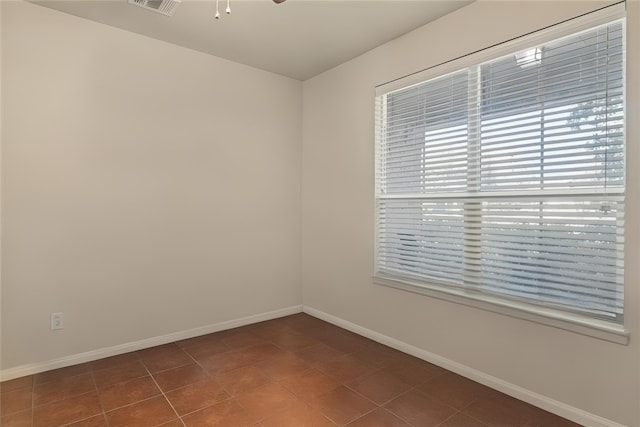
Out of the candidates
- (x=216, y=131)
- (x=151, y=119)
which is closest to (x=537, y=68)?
(x=216, y=131)

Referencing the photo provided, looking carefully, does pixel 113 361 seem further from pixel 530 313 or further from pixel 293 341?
pixel 530 313

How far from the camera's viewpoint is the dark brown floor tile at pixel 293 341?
3230 mm

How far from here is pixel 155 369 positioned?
Answer: 2.74 m

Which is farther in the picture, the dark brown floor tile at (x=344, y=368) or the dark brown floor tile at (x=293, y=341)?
the dark brown floor tile at (x=293, y=341)

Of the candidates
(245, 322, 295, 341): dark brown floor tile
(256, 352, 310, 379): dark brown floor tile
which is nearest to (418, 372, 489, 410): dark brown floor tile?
(256, 352, 310, 379): dark brown floor tile

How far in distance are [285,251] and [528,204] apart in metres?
2.58

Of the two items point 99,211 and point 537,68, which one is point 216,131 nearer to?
point 99,211

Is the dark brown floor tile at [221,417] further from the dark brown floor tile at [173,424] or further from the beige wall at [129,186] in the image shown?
the beige wall at [129,186]

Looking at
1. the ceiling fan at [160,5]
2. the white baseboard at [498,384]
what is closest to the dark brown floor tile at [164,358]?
the white baseboard at [498,384]

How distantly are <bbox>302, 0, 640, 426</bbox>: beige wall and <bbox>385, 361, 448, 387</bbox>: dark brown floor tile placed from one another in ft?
0.45

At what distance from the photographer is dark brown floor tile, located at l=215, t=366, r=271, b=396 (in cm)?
247

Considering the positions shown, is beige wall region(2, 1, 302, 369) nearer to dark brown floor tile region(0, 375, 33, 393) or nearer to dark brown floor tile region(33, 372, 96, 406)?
dark brown floor tile region(0, 375, 33, 393)

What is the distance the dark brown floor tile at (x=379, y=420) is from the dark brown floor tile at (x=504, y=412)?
0.46m

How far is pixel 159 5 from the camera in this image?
259 cm
